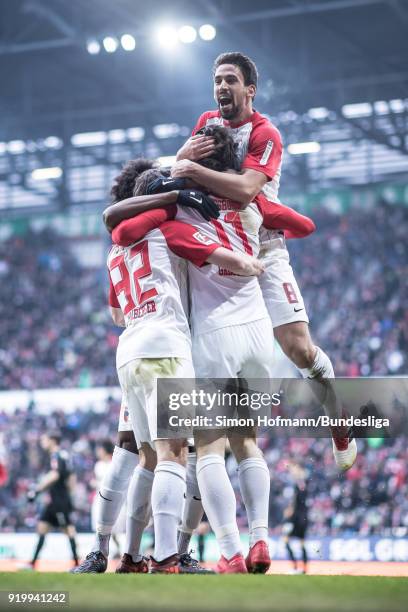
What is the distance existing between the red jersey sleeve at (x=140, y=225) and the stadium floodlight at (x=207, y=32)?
14.2 meters

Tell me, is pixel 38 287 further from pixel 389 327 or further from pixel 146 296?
pixel 146 296

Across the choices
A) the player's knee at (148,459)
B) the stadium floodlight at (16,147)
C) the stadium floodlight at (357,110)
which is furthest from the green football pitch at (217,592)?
the stadium floodlight at (16,147)

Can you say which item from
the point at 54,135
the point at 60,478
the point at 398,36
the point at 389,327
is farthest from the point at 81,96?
the point at 60,478

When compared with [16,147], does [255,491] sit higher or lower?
lower

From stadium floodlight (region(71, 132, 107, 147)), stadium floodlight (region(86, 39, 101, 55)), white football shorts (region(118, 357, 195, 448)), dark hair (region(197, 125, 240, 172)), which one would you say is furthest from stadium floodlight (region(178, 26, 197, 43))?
white football shorts (region(118, 357, 195, 448))

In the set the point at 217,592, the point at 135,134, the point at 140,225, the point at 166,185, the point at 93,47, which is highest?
the point at 135,134

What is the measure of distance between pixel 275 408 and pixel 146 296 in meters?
0.91

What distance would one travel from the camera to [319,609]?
2.69 m

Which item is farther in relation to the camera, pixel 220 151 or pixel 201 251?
pixel 220 151

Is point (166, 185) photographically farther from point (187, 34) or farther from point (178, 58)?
point (178, 58)

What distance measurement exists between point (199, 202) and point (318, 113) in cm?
1759

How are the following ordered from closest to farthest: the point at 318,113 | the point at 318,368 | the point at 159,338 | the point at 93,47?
the point at 159,338 < the point at 318,368 < the point at 93,47 < the point at 318,113

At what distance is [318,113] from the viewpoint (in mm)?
21547

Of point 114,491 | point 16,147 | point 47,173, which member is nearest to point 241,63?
point 114,491
